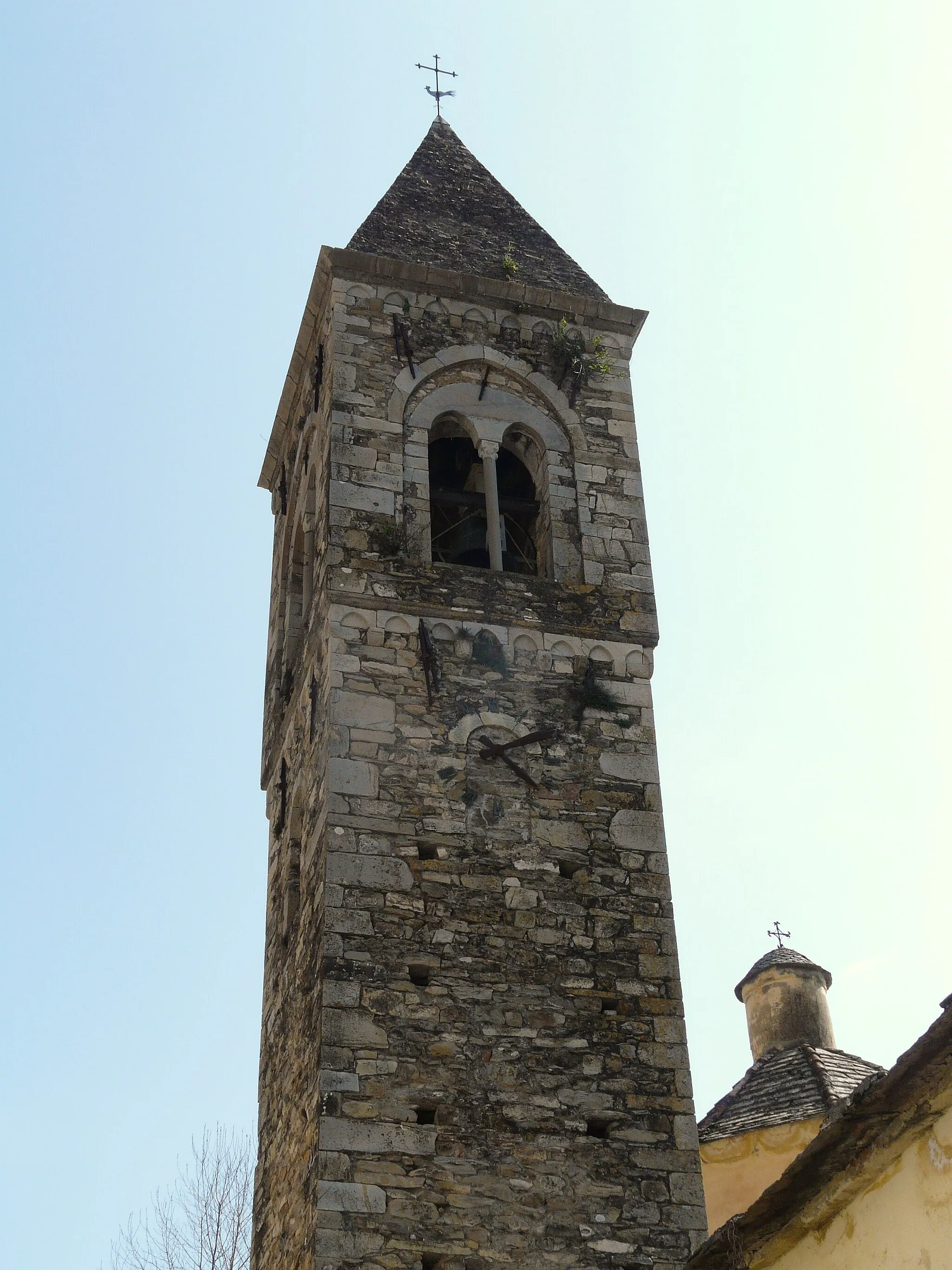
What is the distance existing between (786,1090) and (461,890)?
4209 mm

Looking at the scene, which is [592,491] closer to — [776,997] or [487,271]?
[487,271]

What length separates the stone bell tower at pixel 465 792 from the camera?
32.2 ft

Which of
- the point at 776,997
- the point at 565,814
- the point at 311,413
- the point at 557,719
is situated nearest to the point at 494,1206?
the point at 565,814

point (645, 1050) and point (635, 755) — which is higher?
point (635, 755)

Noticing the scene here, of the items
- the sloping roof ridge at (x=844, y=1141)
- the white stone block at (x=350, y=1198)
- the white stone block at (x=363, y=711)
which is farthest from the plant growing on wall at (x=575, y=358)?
the sloping roof ridge at (x=844, y=1141)

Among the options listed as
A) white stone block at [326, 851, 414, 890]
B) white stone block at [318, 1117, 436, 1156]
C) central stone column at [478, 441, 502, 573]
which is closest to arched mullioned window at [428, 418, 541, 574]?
central stone column at [478, 441, 502, 573]

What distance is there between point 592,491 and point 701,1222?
5.82 meters

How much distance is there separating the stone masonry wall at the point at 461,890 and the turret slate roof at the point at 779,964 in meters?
4.06

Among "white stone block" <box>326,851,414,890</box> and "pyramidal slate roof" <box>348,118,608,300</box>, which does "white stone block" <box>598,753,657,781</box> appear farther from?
"pyramidal slate roof" <box>348,118,608,300</box>

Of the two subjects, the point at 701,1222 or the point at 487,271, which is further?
the point at 487,271

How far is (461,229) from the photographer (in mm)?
14961

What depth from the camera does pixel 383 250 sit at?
14.1 metres

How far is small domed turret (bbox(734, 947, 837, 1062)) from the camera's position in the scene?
14.6 meters

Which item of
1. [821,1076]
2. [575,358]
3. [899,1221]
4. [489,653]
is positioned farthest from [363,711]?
[899,1221]
